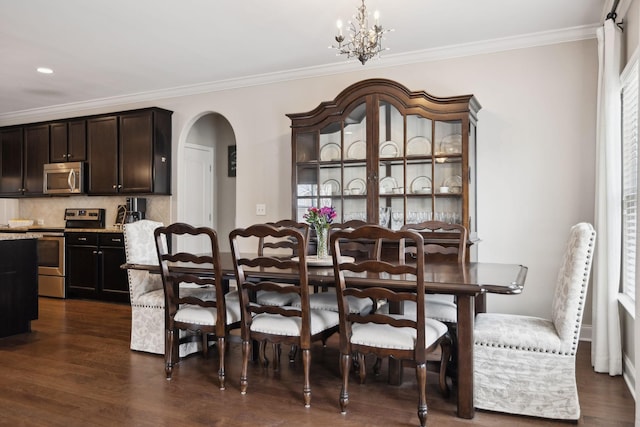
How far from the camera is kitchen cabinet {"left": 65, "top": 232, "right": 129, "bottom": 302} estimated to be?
5824mm

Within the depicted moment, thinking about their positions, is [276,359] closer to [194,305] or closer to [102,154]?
[194,305]

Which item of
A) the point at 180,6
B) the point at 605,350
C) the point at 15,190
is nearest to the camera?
the point at 605,350

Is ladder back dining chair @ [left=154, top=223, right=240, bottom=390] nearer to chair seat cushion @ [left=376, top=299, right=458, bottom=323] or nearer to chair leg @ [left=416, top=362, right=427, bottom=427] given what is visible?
chair seat cushion @ [left=376, top=299, right=458, bottom=323]

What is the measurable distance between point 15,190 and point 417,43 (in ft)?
19.8

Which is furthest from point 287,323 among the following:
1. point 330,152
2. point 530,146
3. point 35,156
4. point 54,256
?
point 35,156

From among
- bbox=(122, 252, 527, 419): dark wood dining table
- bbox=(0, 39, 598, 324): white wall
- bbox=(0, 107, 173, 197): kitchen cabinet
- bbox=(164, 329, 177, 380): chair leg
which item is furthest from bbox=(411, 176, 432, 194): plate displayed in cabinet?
bbox=(0, 107, 173, 197): kitchen cabinet

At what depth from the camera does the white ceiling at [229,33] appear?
3539 millimetres

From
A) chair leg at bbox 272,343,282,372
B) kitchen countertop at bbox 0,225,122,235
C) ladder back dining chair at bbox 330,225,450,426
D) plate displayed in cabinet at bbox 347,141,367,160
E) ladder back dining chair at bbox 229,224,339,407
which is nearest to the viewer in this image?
ladder back dining chair at bbox 330,225,450,426

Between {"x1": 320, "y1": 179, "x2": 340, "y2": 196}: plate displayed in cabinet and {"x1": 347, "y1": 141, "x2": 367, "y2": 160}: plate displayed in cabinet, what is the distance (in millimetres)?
281

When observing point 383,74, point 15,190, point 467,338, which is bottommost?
point 467,338

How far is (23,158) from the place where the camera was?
687cm

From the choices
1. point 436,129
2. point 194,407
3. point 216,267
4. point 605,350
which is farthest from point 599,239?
point 194,407

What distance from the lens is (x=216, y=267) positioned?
295cm

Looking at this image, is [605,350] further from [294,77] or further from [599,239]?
[294,77]
